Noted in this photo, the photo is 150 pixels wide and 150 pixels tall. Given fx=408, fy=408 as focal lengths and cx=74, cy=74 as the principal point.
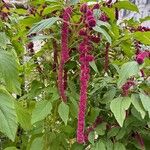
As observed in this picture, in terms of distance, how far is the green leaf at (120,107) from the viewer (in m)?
1.02

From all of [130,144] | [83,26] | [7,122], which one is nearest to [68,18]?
[83,26]

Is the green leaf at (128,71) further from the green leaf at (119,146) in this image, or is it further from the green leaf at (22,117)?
the green leaf at (22,117)

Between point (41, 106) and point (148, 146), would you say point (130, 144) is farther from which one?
point (41, 106)

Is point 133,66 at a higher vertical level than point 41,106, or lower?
higher

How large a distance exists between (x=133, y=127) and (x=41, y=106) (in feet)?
0.87

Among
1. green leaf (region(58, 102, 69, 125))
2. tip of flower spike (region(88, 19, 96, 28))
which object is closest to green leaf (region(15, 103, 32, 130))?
green leaf (region(58, 102, 69, 125))

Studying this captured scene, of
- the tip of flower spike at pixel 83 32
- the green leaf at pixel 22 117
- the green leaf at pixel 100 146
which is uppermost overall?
the tip of flower spike at pixel 83 32

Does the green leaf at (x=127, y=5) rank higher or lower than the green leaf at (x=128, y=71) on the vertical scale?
higher

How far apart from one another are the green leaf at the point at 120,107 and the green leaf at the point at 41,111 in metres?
0.18

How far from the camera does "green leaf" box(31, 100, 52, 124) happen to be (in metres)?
1.10

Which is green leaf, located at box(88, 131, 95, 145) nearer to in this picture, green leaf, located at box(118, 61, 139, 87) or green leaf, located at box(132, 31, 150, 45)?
green leaf, located at box(118, 61, 139, 87)

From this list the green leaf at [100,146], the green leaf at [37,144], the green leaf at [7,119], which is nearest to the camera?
the green leaf at [7,119]

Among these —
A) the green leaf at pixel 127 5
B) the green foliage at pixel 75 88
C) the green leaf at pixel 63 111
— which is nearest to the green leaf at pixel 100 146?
the green foliage at pixel 75 88

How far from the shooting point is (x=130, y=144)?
1198 mm
